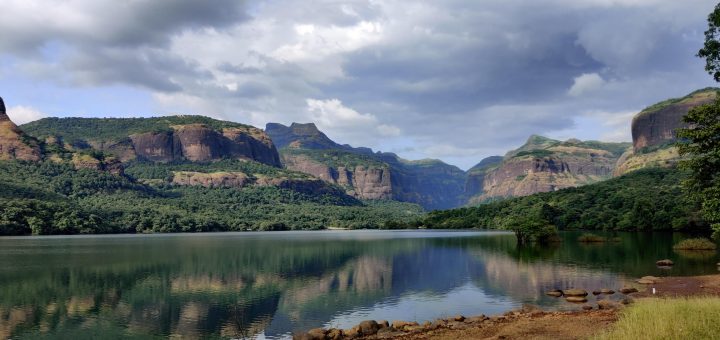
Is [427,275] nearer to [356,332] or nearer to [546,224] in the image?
[356,332]

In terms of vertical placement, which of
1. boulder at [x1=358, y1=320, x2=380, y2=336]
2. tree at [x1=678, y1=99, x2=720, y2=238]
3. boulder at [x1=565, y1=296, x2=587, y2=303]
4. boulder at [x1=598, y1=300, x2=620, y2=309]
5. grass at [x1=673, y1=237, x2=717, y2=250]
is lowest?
boulder at [x1=565, y1=296, x2=587, y2=303]

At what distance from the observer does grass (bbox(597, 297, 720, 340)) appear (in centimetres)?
2000

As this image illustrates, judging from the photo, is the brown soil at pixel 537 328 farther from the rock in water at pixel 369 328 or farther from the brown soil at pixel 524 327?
the rock in water at pixel 369 328

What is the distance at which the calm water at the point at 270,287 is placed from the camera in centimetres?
3928

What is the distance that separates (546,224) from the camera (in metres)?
125

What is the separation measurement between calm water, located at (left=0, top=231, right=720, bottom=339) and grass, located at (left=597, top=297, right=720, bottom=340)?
1888 centimetres

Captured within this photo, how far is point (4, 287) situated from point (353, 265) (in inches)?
1827

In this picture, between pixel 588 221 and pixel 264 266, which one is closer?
pixel 264 266

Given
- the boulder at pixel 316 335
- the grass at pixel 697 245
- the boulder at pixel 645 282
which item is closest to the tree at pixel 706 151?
the boulder at pixel 645 282

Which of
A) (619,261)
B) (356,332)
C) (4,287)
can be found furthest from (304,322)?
(619,261)

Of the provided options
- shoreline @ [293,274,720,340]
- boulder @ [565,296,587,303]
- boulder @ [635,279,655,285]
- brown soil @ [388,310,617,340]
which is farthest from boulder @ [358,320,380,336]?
boulder @ [635,279,655,285]

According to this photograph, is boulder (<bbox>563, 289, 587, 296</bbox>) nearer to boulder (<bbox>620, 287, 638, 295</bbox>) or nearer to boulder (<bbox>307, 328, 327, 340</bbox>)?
boulder (<bbox>620, 287, 638, 295</bbox>)

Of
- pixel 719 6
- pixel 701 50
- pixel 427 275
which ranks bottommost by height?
pixel 427 275

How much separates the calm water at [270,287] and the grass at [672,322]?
18876mm
